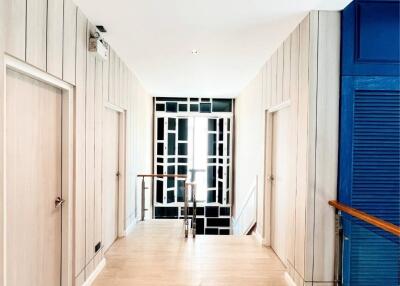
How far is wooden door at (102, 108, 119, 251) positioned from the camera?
368 cm

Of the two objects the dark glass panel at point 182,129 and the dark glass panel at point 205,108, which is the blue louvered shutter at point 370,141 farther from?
the dark glass panel at point 182,129

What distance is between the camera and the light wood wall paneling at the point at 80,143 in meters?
2.54

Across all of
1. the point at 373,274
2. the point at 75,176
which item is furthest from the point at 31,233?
the point at 373,274

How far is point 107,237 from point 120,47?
8.03 ft

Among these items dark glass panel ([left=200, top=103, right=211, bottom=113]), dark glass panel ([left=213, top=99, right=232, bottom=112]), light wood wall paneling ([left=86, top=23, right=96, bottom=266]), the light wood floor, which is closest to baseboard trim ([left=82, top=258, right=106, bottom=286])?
the light wood floor

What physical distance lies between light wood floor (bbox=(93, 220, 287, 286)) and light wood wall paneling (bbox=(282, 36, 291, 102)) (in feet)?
6.41

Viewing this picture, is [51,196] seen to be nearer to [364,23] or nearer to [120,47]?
[120,47]

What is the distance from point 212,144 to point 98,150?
4482 millimetres

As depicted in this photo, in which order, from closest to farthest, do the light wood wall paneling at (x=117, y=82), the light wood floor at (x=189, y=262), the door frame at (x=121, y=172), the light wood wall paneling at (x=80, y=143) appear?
the light wood wall paneling at (x=80, y=143), the light wood floor at (x=189, y=262), the light wood wall paneling at (x=117, y=82), the door frame at (x=121, y=172)

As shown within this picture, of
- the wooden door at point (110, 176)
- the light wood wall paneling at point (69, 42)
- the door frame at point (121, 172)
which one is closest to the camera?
the light wood wall paneling at point (69, 42)

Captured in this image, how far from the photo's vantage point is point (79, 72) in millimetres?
2576

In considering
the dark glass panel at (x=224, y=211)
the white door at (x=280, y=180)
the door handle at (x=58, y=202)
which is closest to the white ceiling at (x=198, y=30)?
the white door at (x=280, y=180)

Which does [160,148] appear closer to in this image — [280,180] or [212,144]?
[212,144]

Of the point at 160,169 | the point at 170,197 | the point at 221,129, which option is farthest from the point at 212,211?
→ the point at 221,129
